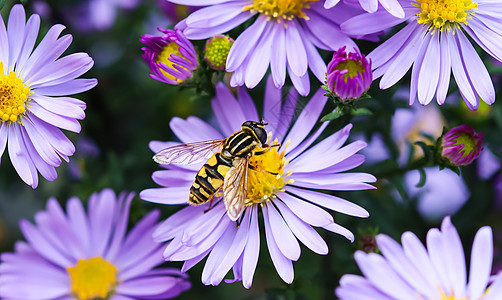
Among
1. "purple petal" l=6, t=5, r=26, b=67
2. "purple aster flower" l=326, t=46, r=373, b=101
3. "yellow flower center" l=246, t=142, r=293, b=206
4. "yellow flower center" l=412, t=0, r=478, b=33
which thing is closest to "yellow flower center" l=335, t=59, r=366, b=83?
"purple aster flower" l=326, t=46, r=373, b=101

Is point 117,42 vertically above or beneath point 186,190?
above

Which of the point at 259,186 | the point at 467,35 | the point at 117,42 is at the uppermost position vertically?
the point at 117,42

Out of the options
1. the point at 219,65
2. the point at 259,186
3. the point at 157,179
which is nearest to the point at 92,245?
the point at 157,179

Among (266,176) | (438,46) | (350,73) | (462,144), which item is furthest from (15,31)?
(462,144)

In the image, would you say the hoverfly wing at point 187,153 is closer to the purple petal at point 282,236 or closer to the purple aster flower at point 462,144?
the purple petal at point 282,236

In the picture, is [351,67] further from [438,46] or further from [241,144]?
[241,144]

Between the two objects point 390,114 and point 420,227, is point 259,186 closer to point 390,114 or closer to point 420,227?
point 390,114

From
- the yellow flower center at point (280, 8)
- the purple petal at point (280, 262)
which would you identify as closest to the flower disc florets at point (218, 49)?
the yellow flower center at point (280, 8)
